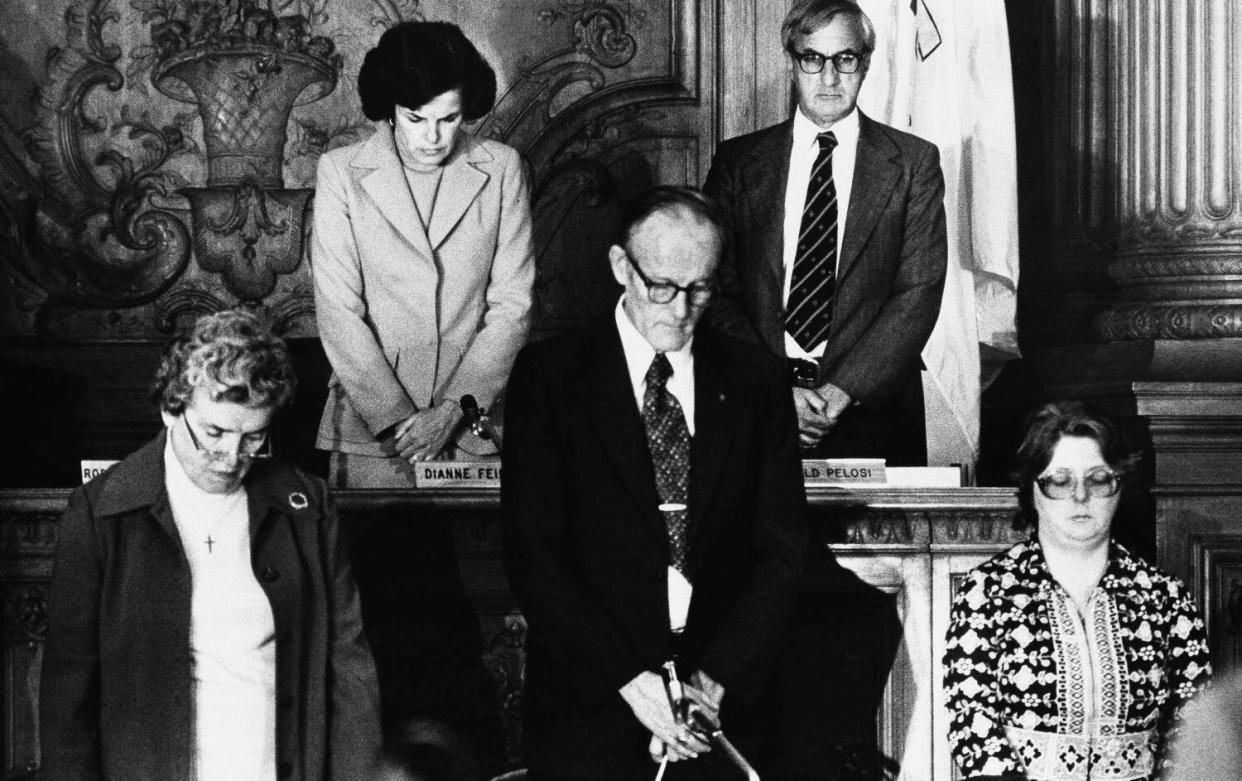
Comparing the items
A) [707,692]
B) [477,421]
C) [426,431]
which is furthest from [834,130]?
[707,692]

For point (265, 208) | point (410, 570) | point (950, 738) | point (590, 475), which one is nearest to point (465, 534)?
point (410, 570)

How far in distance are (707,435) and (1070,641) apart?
824 millimetres

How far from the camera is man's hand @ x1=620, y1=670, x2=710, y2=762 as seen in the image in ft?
12.4

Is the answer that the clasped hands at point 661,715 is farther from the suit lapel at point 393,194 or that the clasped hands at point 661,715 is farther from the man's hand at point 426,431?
the suit lapel at point 393,194

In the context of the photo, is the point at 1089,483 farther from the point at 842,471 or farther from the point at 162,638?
the point at 162,638

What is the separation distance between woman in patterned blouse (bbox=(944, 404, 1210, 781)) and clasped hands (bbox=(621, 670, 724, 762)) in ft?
1.83

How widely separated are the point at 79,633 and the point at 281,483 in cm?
45

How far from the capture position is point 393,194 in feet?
16.2

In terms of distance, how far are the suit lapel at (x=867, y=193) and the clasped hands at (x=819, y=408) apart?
0.33m

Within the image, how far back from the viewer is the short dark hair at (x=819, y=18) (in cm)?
502

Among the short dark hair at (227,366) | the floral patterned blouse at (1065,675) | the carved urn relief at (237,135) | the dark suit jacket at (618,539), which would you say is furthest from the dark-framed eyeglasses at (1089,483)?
the carved urn relief at (237,135)

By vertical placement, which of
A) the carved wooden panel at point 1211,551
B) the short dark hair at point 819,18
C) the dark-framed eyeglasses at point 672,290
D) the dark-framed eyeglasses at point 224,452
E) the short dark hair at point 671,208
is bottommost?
the carved wooden panel at point 1211,551

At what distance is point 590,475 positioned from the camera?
395cm

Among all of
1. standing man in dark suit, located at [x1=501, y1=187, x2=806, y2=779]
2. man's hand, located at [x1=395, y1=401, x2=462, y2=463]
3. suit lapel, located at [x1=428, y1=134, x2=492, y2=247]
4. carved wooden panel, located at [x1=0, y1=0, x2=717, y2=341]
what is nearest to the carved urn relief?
carved wooden panel, located at [x1=0, y1=0, x2=717, y2=341]
